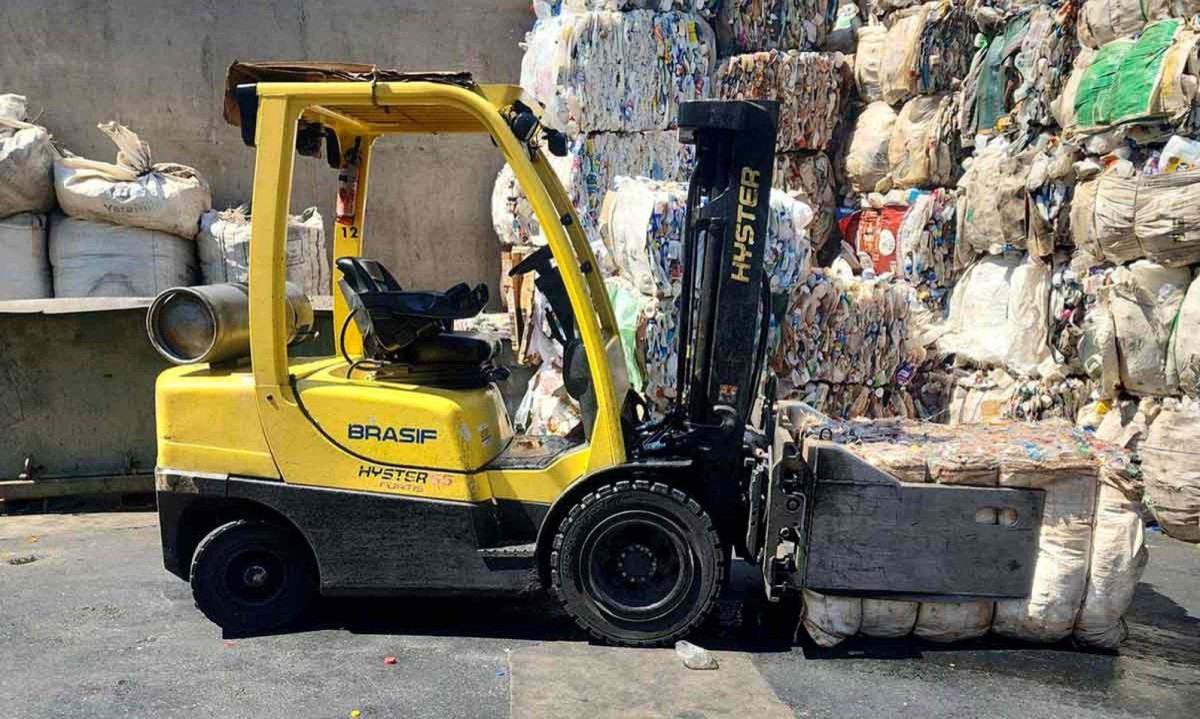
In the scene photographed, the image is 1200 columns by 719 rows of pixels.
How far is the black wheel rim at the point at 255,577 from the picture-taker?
4.23 m

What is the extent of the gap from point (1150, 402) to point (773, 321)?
2304 millimetres

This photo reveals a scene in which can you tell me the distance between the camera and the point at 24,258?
758 centimetres

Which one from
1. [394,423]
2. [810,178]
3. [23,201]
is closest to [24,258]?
[23,201]

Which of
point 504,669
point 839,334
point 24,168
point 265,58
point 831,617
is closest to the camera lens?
point 504,669

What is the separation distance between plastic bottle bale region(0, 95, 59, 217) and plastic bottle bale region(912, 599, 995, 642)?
21.6 ft

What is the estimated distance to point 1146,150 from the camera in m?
6.23

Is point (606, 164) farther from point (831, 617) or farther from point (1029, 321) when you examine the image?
point (831, 617)

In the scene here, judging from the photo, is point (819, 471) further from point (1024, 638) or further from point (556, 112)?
point (556, 112)

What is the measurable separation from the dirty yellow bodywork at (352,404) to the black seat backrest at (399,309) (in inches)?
7.5

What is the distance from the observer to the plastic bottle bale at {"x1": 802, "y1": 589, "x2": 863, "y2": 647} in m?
4.02

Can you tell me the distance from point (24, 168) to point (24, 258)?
0.68 metres

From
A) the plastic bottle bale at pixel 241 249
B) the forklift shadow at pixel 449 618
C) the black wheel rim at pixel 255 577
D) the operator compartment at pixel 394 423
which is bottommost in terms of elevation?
the forklift shadow at pixel 449 618

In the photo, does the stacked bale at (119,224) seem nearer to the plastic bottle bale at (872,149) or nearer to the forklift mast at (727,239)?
the forklift mast at (727,239)

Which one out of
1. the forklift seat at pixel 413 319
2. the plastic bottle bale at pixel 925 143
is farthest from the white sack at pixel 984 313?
the forklift seat at pixel 413 319
